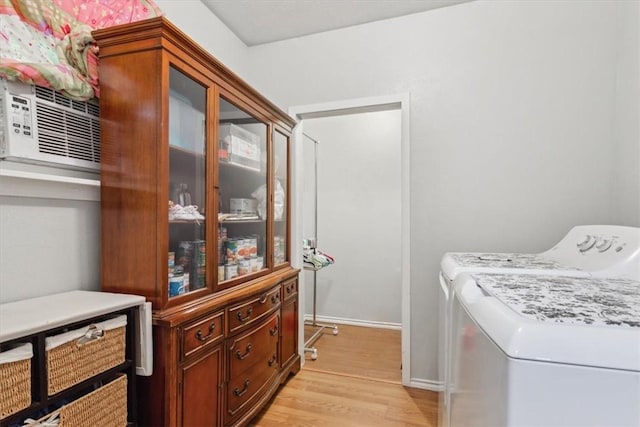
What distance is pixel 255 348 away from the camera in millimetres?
1791

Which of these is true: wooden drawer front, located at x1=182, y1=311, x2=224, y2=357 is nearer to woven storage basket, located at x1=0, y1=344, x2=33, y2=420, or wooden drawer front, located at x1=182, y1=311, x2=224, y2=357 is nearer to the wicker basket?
the wicker basket

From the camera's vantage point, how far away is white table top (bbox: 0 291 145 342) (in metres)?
0.82

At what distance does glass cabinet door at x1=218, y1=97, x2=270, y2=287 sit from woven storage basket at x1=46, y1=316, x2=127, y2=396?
565 millimetres

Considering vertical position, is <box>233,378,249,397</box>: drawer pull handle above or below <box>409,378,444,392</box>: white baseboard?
above

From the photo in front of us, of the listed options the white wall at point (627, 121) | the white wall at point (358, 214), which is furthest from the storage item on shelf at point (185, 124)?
the white wall at point (627, 121)

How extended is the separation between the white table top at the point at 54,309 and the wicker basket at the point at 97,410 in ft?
0.80

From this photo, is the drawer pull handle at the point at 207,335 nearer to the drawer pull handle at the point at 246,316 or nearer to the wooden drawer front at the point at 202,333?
the wooden drawer front at the point at 202,333

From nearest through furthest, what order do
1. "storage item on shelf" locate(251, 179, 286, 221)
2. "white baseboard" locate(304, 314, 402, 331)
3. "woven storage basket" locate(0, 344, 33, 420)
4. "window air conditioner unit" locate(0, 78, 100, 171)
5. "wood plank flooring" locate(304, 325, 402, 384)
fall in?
"woven storage basket" locate(0, 344, 33, 420) → "window air conditioner unit" locate(0, 78, 100, 171) → "storage item on shelf" locate(251, 179, 286, 221) → "wood plank flooring" locate(304, 325, 402, 384) → "white baseboard" locate(304, 314, 402, 331)

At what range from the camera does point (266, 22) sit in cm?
235

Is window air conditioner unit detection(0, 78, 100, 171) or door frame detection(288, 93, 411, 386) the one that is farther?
door frame detection(288, 93, 411, 386)

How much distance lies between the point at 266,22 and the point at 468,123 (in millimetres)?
1660

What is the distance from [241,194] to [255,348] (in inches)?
36.2

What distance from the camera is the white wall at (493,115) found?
1931 mm

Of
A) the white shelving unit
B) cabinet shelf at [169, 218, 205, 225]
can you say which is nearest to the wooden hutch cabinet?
cabinet shelf at [169, 218, 205, 225]
